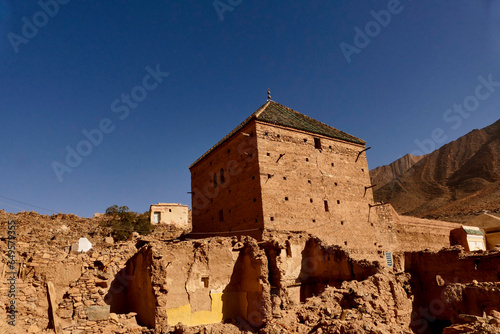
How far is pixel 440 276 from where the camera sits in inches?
528

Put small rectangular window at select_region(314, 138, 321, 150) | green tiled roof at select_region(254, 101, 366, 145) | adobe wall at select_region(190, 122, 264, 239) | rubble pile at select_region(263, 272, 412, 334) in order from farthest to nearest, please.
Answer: small rectangular window at select_region(314, 138, 321, 150), green tiled roof at select_region(254, 101, 366, 145), adobe wall at select_region(190, 122, 264, 239), rubble pile at select_region(263, 272, 412, 334)

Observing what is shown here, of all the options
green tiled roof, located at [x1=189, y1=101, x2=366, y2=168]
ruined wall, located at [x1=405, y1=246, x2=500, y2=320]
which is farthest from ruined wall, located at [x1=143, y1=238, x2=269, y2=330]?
green tiled roof, located at [x1=189, y1=101, x2=366, y2=168]

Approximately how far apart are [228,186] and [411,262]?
9.50 meters

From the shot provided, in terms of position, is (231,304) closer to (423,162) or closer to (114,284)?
(114,284)

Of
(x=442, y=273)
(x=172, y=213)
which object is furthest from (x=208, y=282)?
(x=172, y=213)

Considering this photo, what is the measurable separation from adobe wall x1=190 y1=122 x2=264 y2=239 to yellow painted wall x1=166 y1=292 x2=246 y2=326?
416 centimetres

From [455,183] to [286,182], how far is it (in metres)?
52.7

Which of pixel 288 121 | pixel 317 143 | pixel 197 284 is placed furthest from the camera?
pixel 317 143

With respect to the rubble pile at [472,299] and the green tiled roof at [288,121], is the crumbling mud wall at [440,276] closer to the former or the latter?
the rubble pile at [472,299]

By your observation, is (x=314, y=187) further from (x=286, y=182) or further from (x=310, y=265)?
(x=310, y=265)

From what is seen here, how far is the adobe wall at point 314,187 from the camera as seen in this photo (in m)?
16.8

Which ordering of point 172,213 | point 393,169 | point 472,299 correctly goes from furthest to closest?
1. point 393,169
2. point 172,213
3. point 472,299

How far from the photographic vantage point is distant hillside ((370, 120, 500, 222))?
45.1 m

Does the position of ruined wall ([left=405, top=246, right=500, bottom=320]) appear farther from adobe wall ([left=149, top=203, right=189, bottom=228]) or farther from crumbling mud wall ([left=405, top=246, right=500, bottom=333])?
adobe wall ([left=149, top=203, right=189, bottom=228])
